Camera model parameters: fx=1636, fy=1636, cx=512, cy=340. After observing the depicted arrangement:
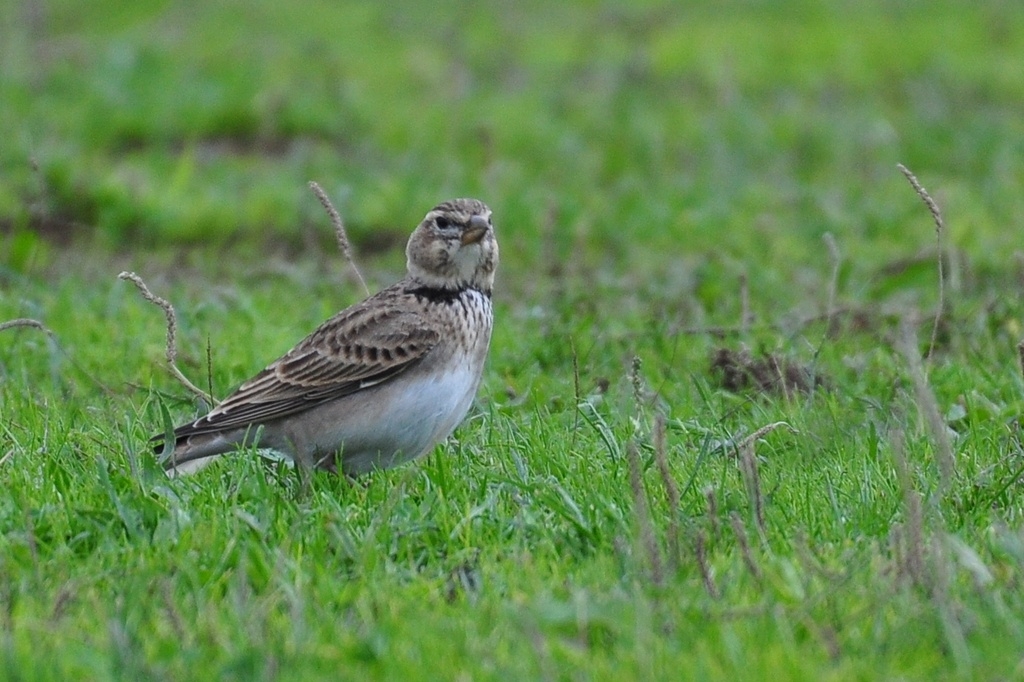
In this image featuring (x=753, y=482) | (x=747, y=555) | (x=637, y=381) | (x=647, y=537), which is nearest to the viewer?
(x=647, y=537)

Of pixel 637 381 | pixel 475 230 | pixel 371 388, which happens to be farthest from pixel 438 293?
pixel 637 381

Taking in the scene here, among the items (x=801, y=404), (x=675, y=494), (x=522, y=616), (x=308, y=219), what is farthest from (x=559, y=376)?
(x=308, y=219)

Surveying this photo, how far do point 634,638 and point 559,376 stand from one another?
10.9 ft

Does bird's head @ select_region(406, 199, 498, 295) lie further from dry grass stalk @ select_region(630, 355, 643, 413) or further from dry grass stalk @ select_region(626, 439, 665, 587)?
dry grass stalk @ select_region(626, 439, 665, 587)

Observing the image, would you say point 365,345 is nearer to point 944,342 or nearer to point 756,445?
point 756,445

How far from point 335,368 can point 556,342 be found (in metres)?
1.81

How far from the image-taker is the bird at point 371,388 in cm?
578

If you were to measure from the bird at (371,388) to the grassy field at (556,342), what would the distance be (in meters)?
0.20

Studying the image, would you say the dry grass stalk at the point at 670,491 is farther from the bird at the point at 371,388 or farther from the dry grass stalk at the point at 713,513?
the bird at the point at 371,388

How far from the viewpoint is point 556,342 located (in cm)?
763

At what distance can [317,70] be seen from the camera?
14844 millimetres

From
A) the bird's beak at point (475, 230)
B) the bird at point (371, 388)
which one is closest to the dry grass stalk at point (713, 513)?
the bird at point (371, 388)

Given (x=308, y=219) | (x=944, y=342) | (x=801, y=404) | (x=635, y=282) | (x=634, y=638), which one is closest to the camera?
(x=634, y=638)

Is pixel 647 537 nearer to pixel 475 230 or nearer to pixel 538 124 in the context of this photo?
pixel 475 230
